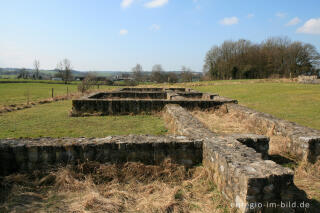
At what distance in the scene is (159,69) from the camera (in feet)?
226

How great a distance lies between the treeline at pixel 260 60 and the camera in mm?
42438

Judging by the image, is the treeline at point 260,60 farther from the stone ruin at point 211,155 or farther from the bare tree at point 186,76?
the stone ruin at point 211,155

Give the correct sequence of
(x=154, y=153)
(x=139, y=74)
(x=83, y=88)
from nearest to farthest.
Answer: (x=154, y=153), (x=83, y=88), (x=139, y=74)

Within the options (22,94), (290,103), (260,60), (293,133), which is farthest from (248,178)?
(260,60)

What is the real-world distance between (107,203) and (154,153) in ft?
4.67

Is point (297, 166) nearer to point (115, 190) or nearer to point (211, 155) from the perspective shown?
point (211, 155)

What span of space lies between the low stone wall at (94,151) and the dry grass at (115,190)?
0.19m

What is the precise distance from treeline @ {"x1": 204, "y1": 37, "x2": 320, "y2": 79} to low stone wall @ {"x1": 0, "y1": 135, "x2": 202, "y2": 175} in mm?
43984

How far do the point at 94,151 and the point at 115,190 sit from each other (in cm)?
100

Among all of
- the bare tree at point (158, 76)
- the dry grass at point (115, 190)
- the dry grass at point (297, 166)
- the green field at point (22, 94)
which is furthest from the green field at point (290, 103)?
the bare tree at point (158, 76)

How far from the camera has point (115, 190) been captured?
3533 mm

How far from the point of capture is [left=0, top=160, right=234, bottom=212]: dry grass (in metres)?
3.15

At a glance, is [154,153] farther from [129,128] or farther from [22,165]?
[129,128]

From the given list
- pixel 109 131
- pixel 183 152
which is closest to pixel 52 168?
pixel 183 152
